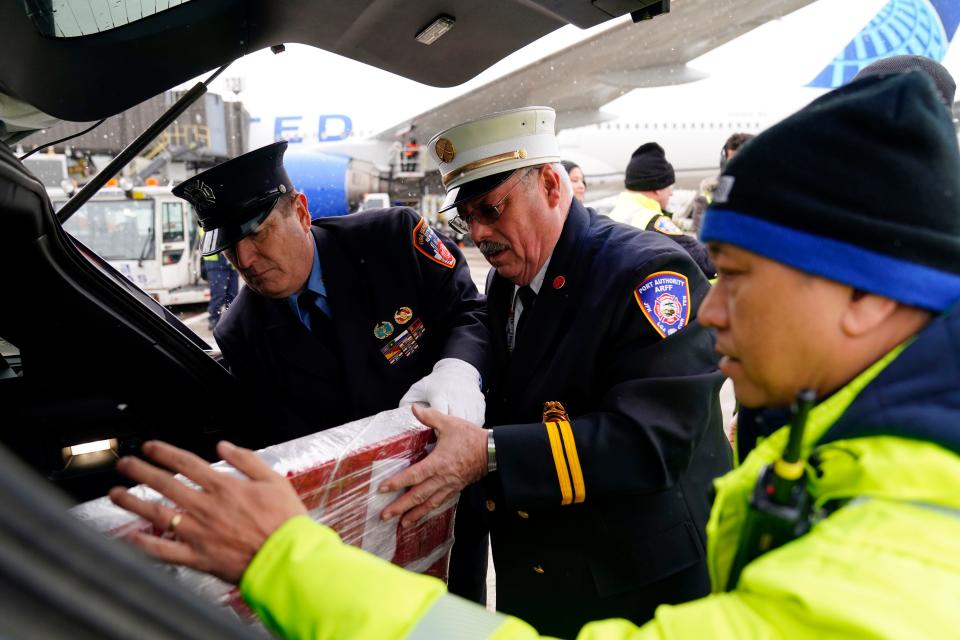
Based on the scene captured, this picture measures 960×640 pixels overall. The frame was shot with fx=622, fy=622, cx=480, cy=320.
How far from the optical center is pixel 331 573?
0.63 meters

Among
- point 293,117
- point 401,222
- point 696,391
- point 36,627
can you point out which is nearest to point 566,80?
point 293,117

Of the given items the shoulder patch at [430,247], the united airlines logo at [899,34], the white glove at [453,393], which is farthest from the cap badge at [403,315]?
the united airlines logo at [899,34]

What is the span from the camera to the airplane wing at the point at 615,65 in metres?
9.68

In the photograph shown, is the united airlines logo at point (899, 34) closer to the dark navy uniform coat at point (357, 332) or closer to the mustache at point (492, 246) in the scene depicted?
the dark navy uniform coat at point (357, 332)

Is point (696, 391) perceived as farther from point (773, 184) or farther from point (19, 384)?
point (19, 384)

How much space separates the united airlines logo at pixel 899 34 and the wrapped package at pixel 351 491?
1739 cm

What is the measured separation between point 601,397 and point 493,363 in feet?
1.30

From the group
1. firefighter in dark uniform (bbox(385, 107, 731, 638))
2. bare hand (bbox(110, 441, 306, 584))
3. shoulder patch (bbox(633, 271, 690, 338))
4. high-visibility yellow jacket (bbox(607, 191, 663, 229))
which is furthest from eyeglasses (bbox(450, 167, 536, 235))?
high-visibility yellow jacket (bbox(607, 191, 663, 229))

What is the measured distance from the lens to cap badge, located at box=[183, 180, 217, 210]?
1.72 metres

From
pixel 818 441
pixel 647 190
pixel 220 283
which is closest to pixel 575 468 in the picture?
pixel 818 441

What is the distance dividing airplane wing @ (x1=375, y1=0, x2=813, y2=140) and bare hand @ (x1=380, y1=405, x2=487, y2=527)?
7.74m

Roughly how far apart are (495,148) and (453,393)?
621 millimetres

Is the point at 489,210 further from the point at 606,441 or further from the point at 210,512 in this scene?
the point at 210,512

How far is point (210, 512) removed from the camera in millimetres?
706
